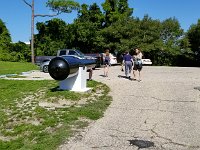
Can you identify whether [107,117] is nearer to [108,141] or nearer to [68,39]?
[108,141]

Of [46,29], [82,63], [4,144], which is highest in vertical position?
[46,29]

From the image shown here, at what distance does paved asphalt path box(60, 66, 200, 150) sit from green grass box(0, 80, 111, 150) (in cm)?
41

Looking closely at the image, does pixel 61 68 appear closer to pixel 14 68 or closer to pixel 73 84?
pixel 73 84

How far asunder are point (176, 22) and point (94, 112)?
43.0m

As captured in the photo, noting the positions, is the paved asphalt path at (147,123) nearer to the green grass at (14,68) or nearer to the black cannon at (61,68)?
the black cannon at (61,68)

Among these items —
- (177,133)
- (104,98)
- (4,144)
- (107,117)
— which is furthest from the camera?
(104,98)

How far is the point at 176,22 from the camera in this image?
2023 inches

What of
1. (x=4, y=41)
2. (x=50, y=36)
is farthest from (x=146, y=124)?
(x=4, y=41)

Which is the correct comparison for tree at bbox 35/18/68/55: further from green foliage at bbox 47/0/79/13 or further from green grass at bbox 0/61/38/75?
green grass at bbox 0/61/38/75

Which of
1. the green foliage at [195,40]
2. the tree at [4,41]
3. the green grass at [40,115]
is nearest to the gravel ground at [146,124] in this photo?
the green grass at [40,115]

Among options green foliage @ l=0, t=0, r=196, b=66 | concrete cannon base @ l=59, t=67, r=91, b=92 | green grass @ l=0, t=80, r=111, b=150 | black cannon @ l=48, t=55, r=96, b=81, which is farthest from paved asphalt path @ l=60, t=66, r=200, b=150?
green foliage @ l=0, t=0, r=196, b=66

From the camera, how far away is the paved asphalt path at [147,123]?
7.63m

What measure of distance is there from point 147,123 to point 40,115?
2824mm

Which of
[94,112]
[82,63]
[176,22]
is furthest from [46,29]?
[94,112]
